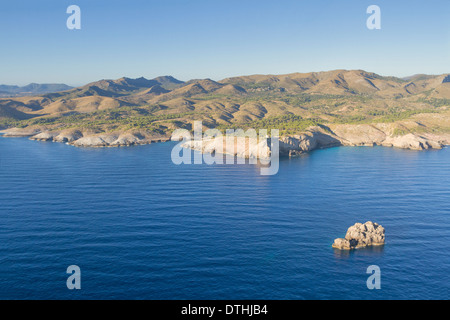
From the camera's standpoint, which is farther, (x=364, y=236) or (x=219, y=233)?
(x=219, y=233)

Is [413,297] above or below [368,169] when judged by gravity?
below

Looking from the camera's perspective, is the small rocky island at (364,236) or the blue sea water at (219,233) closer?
the blue sea water at (219,233)

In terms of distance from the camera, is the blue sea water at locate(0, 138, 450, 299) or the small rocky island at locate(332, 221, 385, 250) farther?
the small rocky island at locate(332, 221, 385, 250)

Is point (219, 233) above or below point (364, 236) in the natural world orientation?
below
